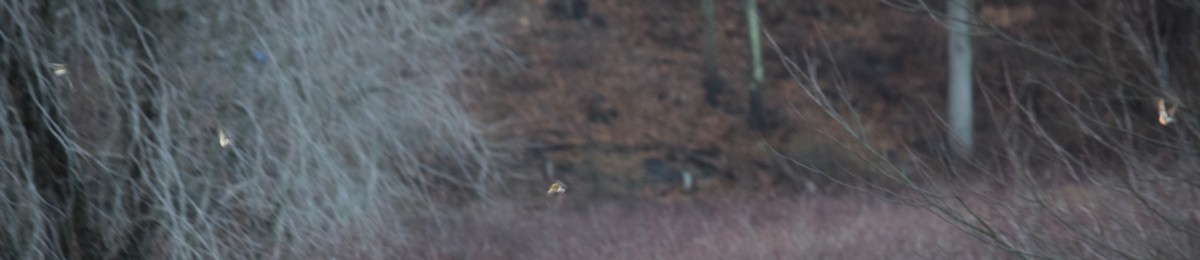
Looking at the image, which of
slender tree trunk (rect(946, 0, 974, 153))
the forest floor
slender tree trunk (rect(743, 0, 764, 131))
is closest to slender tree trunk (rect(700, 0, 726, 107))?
the forest floor

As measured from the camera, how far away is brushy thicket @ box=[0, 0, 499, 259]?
570 cm

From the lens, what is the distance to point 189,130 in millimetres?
6145

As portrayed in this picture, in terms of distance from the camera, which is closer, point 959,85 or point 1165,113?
point 1165,113

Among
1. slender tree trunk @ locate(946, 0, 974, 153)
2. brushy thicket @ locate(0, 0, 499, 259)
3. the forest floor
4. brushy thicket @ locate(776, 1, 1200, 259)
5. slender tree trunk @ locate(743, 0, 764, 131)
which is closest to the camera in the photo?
brushy thicket @ locate(776, 1, 1200, 259)

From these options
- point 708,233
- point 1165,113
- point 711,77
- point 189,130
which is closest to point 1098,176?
point 1165,113

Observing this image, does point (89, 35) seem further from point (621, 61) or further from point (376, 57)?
point (621, 61)

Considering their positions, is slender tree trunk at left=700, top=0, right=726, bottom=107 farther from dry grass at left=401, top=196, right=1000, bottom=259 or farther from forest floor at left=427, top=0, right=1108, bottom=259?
dry grass at left=401, top=196, right=1000, bottom=259

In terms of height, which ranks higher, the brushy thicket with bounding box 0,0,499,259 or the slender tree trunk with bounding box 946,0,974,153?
the slender tree trunk with bounding box 946,0,974,153

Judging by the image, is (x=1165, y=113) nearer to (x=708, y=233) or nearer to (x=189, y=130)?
(x=189, y=130)

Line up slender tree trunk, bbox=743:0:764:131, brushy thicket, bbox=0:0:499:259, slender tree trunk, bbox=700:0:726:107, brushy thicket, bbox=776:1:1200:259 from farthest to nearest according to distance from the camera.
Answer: slender tree trunk, bbox=700:0:726:107 < slender tree trunk, bbox=743:0:764:131 < brushy thicket, bbox=0:0:499:259 < brushy thicket, bbox=776:1:1200:259

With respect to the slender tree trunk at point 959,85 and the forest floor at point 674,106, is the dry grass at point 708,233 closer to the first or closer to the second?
the forest floor at point 674,106

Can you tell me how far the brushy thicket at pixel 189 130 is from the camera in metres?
5.70

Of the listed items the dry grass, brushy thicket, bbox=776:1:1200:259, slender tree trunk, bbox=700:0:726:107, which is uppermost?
brushy thicket, bbox=776:1:1200:259

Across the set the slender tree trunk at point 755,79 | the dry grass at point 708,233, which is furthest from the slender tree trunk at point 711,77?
the dry grass at point 708,233
